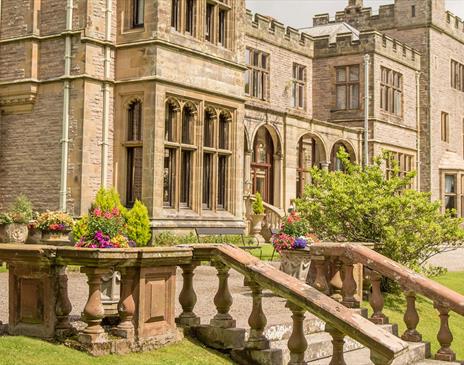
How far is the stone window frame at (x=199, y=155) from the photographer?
56.6 ft

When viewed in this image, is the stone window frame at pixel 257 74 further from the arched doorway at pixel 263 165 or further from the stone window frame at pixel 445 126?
the stone window frame at pixel 445 126

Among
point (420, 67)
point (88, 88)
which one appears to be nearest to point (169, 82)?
point (88, 88)

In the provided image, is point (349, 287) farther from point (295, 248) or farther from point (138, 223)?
point (138, 223)

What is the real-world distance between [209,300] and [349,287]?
2331 millimetres

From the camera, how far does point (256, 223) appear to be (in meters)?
24.1

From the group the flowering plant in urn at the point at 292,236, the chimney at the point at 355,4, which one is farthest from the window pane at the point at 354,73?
the flowering plant in urn at the point at 292,236

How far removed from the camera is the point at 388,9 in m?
35.9

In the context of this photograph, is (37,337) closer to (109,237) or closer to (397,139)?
(109,237)

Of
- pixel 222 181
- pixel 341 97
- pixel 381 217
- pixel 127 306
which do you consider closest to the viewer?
pixel 127 306

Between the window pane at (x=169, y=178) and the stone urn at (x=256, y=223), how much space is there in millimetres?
6928

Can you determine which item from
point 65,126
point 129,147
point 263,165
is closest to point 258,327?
point 129,147

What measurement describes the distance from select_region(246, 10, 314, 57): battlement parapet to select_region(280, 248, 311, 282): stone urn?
17.0 meters

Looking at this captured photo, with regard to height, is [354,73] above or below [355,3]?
below

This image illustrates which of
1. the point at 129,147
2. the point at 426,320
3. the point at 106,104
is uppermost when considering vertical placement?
the point at 106,104
